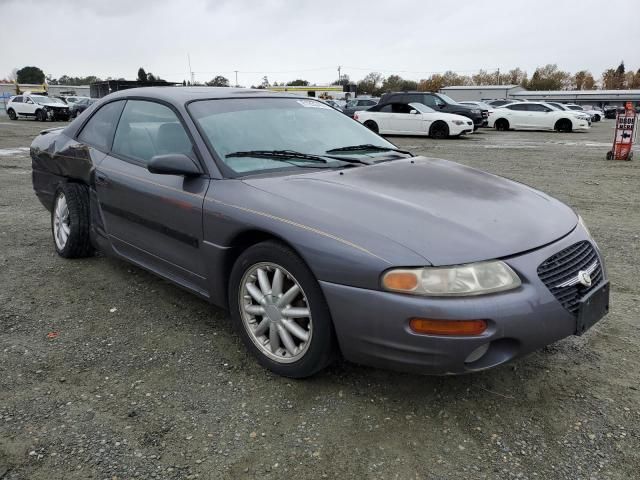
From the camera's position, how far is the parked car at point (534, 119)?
75.9 feet

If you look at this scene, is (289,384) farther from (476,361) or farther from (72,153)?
(72,153)

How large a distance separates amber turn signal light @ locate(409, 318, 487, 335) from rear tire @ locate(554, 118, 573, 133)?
2391 cm

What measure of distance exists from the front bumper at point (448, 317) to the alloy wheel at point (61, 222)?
9.80ft

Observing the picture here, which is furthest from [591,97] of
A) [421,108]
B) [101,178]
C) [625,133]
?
[101,178]

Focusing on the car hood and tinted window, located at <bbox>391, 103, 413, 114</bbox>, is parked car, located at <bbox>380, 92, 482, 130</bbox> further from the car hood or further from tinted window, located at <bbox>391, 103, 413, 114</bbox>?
the car hood

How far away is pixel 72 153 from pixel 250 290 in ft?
7.78

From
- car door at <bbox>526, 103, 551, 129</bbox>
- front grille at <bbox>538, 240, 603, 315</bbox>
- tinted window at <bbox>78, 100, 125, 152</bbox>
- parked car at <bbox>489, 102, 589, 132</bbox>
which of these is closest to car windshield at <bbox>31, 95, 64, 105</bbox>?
parked car at <bbox>489, 102, 589, 132</bbox>

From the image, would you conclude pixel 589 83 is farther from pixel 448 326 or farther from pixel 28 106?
pixel 448 326

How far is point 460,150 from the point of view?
14523mm

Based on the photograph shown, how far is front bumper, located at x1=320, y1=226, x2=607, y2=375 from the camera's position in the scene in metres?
A: 2.13

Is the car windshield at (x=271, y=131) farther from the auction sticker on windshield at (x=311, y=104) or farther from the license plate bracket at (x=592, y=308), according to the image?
the license plate bracket at (x=592, y=308)

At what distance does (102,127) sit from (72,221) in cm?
82

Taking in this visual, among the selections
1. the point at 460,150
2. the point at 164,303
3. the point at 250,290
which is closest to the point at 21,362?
the point at 164,303

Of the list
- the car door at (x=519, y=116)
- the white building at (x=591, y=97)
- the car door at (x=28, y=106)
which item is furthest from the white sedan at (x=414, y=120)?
the white building at (x=591, y=97)
